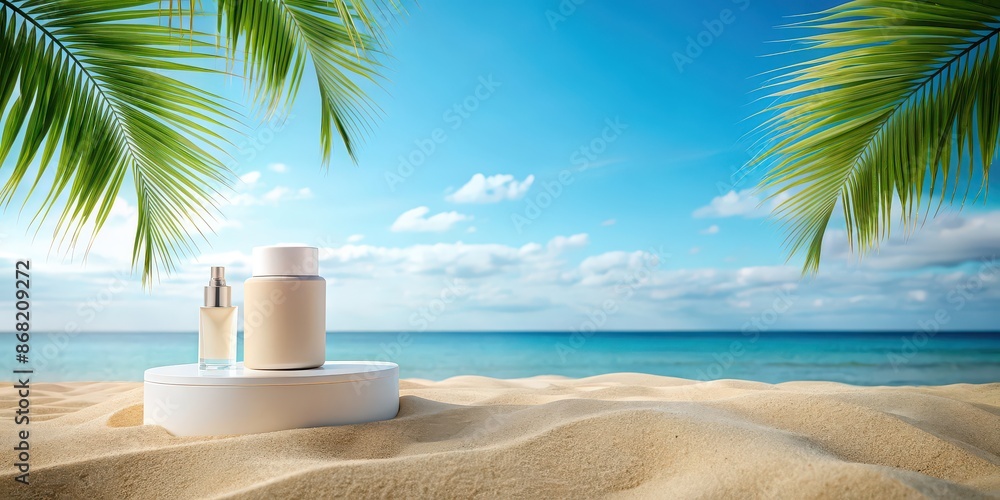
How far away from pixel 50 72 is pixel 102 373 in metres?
11.9

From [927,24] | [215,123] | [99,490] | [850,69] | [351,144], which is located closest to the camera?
[99,490]

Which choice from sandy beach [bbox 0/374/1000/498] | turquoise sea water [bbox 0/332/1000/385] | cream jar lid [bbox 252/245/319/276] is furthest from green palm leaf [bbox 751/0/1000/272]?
turquoise sea water [bbox 0/332/1000/385]

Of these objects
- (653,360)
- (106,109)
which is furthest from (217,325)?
(653,360)

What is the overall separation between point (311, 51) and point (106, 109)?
0.90 metres

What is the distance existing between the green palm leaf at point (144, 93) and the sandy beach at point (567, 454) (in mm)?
777

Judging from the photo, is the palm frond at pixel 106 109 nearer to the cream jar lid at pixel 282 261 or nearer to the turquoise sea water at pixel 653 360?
the cream jar lid at pixel 282 261

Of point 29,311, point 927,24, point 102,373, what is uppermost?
point 927,24

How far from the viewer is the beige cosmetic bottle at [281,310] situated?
189 cm

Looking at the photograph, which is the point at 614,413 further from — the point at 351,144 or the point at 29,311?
the point at 351,144

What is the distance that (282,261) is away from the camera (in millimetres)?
1925

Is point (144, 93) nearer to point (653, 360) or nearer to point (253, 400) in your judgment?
point (253, 400)

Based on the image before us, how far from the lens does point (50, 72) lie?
1783 millimetres

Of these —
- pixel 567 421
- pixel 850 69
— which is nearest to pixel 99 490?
pixel 567 421

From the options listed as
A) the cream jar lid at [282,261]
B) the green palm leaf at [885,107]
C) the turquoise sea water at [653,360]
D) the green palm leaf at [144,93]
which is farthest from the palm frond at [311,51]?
the turquoise sea water at [653,360]
